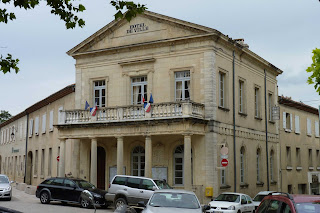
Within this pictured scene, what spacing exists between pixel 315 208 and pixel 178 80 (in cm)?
2009

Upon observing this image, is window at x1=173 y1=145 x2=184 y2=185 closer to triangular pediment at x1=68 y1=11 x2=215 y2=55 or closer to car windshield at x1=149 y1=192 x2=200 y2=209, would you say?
triangular pediment at x1=68 y1=11 x2=215 y2=55

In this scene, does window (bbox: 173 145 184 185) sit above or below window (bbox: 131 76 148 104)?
below

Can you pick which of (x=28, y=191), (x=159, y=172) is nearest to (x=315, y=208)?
(x=159, y=172)

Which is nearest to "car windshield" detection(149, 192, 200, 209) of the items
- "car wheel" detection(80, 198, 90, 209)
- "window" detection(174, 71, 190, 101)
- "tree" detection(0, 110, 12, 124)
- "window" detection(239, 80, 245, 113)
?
"car wheel" detection(80, 198, 90, 209)

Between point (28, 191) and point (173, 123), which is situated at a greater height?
point (173, 123)

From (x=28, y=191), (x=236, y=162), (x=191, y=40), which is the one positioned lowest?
(x=28, y=191)

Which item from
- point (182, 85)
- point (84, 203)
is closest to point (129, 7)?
point (84, 203)

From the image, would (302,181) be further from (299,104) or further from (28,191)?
(28,191)

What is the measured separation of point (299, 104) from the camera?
130 feet

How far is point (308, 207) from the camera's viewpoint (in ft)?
26.2

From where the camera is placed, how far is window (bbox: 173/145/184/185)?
27188mm

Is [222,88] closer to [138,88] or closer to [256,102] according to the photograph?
[138,88]

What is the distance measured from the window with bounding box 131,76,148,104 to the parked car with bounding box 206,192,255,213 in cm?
946

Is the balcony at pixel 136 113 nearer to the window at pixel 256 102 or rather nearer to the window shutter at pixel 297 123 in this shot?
the window at pixel 256 102
